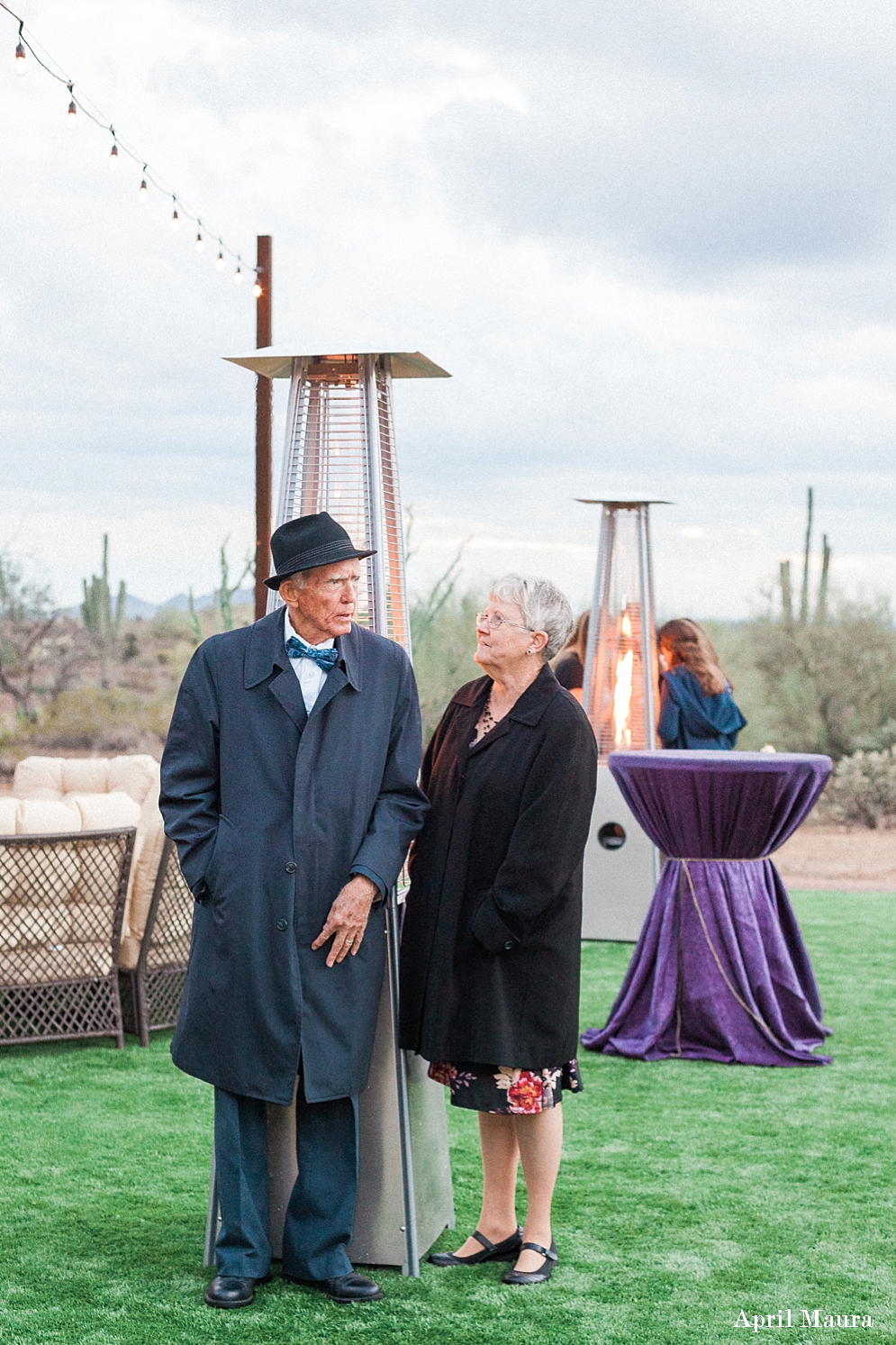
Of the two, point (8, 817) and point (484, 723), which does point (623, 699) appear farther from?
point (484, 723)

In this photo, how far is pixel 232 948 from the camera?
3.16m

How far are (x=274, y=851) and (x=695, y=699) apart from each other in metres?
4.87

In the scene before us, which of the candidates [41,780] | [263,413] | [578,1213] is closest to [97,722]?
[263,413]

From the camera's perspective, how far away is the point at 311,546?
10.6 feet

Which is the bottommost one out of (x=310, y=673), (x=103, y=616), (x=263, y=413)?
(x=310, y=673)

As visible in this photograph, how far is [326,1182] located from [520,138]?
44.0ft

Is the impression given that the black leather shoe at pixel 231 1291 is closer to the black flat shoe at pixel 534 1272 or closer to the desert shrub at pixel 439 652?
the black flat shoe at pixel 534 1272

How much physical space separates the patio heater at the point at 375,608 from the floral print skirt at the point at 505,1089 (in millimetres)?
169

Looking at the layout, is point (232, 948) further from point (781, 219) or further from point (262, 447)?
point (781, 219)

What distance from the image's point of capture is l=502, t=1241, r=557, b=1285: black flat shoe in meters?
3.35

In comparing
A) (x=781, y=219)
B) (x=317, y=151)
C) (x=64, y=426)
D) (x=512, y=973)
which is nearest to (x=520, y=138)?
(x=317, y=151)

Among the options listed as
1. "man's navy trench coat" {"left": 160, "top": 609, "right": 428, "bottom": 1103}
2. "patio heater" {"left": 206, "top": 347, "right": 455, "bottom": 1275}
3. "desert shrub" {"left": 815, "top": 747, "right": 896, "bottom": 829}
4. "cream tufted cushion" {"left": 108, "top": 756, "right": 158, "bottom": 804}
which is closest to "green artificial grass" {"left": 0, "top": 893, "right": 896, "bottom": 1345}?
"patio heater" {"left": 206, "top": 347, "right": 455, "bottom": 1275}

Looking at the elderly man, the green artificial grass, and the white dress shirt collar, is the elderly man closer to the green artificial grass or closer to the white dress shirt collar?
the white dress shirt collar

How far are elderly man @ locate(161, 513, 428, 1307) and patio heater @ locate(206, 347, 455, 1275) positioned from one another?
4.3 inches
